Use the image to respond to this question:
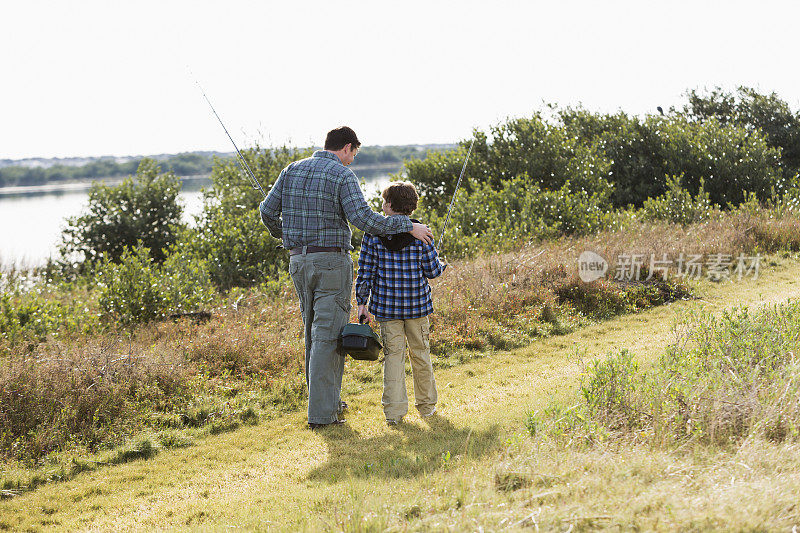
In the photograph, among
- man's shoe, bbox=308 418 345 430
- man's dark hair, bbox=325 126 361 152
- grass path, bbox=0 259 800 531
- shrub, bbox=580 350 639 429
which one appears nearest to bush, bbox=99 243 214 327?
grass path, bbox=0 259 800 531

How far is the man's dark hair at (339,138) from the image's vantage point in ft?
17.8

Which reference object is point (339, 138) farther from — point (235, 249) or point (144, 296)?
point (235, 249)

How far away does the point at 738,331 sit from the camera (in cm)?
565

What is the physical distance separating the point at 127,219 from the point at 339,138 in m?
16.5

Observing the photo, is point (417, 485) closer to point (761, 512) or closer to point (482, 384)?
point (761, 512)

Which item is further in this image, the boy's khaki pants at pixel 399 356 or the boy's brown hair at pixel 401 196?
the boy's khaki pants at pixel 399 356

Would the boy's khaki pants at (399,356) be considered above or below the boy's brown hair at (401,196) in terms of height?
below

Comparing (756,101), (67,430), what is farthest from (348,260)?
(756,101)

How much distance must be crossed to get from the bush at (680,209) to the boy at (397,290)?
10913 mm

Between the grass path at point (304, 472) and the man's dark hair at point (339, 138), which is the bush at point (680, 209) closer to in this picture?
the grass path at point (304, 472)

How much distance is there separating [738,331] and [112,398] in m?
5.35

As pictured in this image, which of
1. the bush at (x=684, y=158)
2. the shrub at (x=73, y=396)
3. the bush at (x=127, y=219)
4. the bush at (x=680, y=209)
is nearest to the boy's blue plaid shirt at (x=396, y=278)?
the shrub at (x=73, y=396)

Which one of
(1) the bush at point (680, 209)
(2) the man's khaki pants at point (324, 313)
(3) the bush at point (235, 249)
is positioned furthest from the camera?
(1) the bush at point (680, 209)

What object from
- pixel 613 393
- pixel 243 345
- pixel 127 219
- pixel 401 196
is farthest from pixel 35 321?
pixel 127 219
